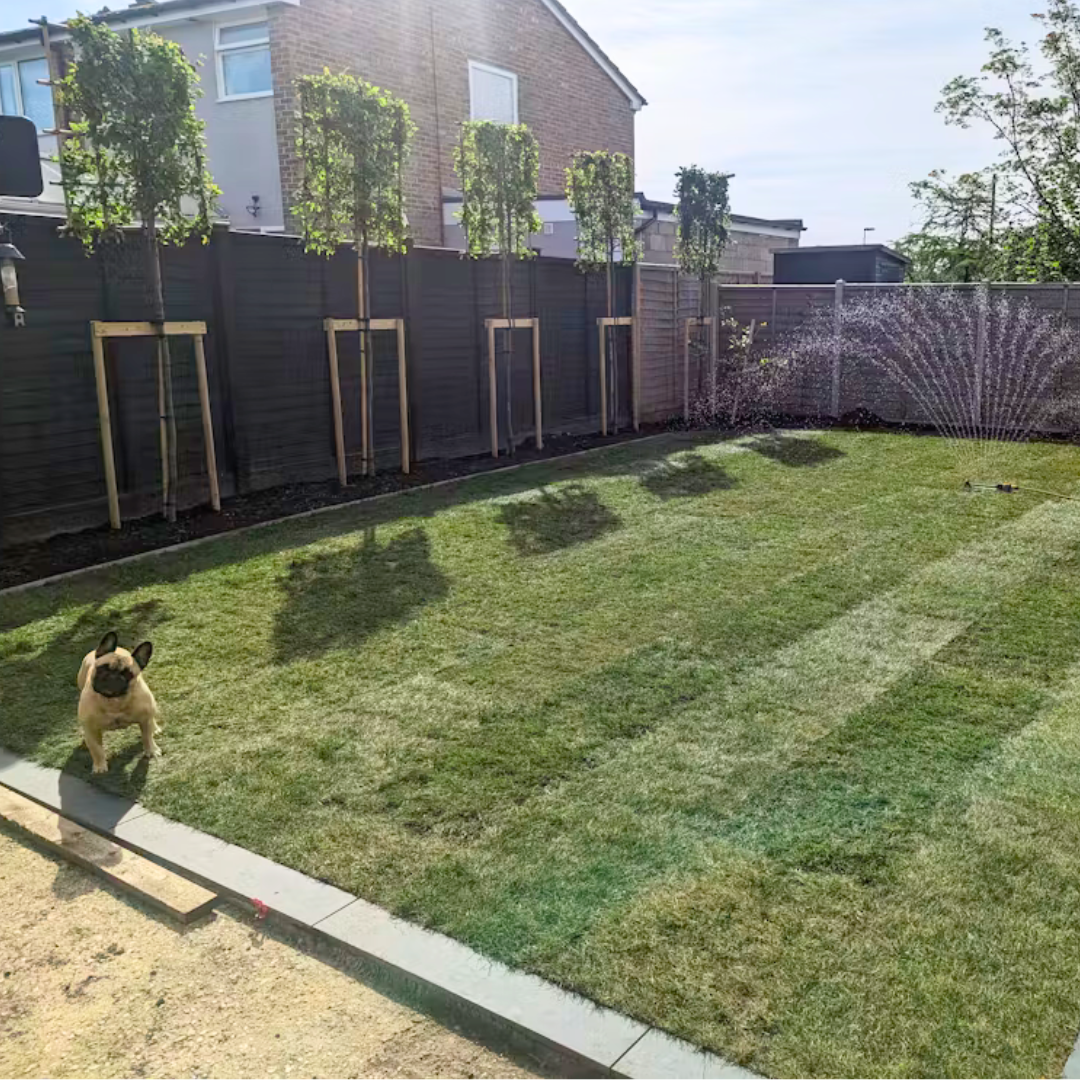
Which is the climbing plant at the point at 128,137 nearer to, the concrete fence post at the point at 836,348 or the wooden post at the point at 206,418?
the wooden post at the point at 206,418

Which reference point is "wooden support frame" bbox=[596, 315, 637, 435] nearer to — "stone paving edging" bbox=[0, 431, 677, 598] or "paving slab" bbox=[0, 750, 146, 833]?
"stone paving edging" bbox=[0, 431, 677, 598]

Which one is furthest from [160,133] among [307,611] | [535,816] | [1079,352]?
[1079,352]

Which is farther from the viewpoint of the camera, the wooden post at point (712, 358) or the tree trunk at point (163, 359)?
the wooden post at point (712, 358)

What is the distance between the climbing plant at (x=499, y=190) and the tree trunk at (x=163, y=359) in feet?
13.0

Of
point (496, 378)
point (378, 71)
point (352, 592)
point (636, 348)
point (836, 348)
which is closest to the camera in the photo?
point (352, 592)

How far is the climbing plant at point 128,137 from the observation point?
665 centimetres

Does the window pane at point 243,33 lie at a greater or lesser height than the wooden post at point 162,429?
greater

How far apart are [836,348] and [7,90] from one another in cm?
1402

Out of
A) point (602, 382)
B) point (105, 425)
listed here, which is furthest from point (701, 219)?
point (105, 425)

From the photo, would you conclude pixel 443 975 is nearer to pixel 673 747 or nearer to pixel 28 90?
pixel 673 747

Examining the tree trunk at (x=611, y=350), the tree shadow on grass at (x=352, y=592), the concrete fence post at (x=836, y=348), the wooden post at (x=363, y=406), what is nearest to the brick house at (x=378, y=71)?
the tree trunk at (x=611, y=350)

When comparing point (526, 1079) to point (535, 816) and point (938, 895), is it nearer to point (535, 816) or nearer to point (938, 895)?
point (535, 816)

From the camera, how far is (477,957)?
2.60 meters

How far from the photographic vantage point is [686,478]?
31.2 feet
